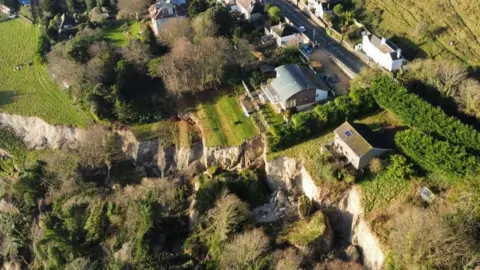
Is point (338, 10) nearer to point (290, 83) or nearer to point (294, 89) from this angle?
point (290, 83)

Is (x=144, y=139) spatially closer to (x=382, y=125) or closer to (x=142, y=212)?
(x=142, y=212)

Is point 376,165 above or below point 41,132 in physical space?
above

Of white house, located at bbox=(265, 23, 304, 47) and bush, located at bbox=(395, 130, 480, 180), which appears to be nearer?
bush, located at bbox=(395, 130, 480, 180)

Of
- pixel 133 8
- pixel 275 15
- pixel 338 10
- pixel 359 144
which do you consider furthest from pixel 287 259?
pixel 133 8

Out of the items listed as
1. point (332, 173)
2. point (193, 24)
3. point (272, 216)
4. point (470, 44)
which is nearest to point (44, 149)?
point (193, 24)

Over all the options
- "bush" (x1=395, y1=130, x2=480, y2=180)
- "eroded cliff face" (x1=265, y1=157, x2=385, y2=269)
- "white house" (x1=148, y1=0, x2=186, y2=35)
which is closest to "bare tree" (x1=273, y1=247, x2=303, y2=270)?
"eroded cliff face" (x1=265, y1=157, x2=385, y2=269)

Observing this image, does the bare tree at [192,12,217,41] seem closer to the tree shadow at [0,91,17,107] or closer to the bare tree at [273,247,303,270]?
the tree shadow at [0,91,17,107]
